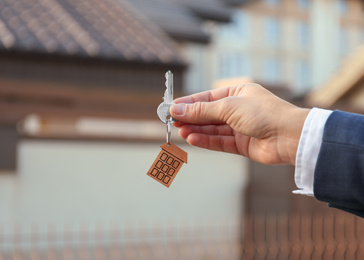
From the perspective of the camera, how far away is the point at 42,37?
5230mm

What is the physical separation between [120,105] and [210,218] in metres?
1.27

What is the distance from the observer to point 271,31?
14406 millimetres

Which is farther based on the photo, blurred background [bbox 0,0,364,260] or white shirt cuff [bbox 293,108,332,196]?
blurred background [bbox 0,0,364,260]

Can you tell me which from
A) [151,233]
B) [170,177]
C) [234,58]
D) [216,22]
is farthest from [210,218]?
[234,58]

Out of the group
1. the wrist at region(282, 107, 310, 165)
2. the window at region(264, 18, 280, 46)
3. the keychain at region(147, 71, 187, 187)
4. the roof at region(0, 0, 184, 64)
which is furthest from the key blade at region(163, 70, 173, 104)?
the window at region(264, 18, 280, 46)

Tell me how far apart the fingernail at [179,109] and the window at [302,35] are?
1415cm

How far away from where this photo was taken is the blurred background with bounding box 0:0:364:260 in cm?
408

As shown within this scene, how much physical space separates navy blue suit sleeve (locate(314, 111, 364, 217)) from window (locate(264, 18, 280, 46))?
13657mm

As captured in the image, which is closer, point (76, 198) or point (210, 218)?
point (76, 198)

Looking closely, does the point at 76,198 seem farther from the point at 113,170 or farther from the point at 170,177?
the point at 170,177

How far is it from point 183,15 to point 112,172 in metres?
4.50

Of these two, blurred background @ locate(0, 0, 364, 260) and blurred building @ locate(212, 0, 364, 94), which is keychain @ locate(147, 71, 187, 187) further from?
blurred building @ locate(212, 0, 364, 94)

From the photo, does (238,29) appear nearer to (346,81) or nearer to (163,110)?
(346,81)

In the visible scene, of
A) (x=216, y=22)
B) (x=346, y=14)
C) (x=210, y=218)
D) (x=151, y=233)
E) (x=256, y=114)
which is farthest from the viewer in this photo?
(x=346, y=14)
